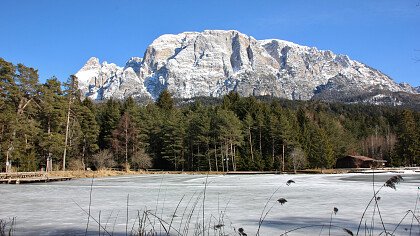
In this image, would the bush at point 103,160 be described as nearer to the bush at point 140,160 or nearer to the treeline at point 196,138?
the treeline at point 196,138

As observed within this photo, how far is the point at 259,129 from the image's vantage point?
70562 mm

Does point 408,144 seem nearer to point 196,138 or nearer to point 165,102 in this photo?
point 196,138

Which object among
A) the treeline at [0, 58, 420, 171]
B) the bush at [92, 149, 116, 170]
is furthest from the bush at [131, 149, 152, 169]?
the bush at [92, 149, 116, 170]

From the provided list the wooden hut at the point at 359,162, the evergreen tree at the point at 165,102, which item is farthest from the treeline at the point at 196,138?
the evergreen tree at the point at 165,102

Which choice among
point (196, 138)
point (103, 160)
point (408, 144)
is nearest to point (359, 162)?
point (408, 144)

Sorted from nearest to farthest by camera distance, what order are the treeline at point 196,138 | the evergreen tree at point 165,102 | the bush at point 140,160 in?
the treeline at point 196,138 → the bush at point 140,160 → the evergreen tree at point 165,102

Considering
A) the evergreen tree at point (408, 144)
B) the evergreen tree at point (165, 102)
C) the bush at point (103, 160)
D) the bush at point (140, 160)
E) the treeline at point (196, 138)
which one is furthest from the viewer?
the evergreen tree at point (165, 102)

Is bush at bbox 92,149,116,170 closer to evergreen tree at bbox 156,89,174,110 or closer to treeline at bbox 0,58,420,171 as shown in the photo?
treeline at bbox 0,58,420,171

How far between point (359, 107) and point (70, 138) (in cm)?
14124

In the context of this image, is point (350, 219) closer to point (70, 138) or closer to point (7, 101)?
point (7, 101)

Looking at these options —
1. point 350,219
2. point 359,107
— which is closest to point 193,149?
point 350,219

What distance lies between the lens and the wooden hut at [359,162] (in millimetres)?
71438

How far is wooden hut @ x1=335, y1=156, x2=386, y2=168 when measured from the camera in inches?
2813

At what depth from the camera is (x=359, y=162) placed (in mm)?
71812
